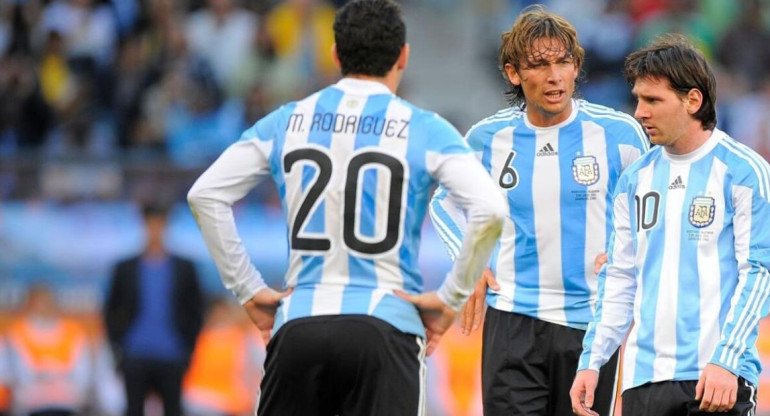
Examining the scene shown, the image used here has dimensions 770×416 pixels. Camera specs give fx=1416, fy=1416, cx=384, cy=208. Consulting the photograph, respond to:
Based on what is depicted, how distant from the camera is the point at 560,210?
20.7 feet

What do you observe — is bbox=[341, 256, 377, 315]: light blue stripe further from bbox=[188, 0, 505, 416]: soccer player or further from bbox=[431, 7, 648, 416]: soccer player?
bbox=[431, 7, 648, 416]: soccer player

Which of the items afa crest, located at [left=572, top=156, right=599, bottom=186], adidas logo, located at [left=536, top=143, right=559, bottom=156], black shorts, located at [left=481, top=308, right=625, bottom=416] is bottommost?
black shorts, located at [left=481, top=308, right=625, bottom=416]

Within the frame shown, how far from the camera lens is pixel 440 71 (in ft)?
53.8

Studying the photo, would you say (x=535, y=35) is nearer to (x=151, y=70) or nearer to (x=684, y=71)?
(x=684, y=71)

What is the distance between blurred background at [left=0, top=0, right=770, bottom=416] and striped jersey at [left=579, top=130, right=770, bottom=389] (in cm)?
586

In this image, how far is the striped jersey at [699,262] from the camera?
5.10m

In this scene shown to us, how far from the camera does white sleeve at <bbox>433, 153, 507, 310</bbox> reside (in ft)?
16.5

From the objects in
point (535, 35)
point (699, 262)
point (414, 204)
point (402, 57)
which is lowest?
point (699, 262)

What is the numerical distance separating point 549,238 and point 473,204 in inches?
53.8

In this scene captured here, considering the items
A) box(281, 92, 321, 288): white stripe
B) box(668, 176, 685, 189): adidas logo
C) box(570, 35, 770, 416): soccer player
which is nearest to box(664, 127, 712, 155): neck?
box(570, 35, 770, 416): soccer player

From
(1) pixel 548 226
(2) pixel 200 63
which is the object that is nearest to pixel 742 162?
(1) pixel 548 226

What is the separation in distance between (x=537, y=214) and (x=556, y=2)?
9748 mm

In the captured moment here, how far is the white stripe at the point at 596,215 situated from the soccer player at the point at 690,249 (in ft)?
2.50

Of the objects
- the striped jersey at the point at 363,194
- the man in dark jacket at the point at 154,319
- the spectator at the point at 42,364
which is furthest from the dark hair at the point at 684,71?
the spectator at the point at 42,364
